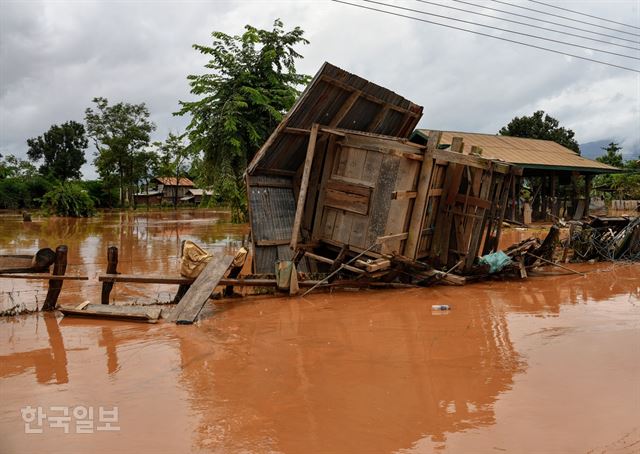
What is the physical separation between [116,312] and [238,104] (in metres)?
15.5

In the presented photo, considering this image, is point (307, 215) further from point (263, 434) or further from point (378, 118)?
point (263, 434)

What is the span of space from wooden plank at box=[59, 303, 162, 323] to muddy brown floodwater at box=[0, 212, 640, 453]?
0.15 metres

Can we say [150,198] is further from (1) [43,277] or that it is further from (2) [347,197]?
(1) [43,277]

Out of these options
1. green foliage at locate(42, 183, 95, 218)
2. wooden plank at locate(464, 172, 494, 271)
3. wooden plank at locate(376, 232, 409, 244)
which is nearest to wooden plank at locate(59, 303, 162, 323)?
wooden plank at locate(376, 232, 409, 244)

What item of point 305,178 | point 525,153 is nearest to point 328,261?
point 305,178

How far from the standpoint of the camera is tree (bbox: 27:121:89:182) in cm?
6303

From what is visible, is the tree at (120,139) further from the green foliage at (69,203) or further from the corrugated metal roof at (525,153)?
the corrugated metal roof at (525,153)

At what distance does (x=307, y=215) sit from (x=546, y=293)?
Answer: 4644 millimetres

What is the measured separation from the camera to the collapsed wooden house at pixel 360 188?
9.46 metres

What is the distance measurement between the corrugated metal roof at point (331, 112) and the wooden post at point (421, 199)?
1.63 metres

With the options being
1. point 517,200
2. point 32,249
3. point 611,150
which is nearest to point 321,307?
point 32,249

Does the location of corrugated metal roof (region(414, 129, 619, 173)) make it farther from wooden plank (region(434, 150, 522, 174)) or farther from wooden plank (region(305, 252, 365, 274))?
wooden plank (region(305, 252, 365, 274))

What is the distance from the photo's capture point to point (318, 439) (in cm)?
395

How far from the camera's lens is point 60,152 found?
63.8 meters
